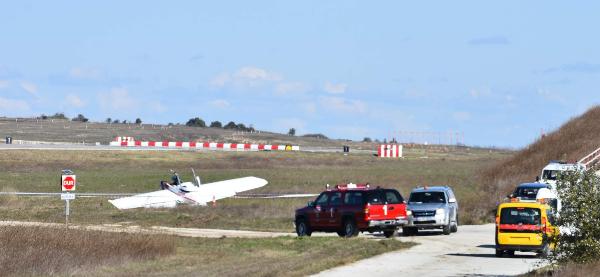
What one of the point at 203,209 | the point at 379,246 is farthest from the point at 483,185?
the point at 379,246

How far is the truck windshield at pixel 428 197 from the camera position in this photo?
142 ft

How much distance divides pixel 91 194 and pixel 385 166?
143 ft

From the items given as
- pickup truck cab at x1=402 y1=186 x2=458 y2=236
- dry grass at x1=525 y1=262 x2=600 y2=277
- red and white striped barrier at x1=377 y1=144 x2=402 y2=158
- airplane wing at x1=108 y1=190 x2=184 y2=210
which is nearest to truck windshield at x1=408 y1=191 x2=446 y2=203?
pickup truck cab at x1=402 y1=186 x2=458 y2=236

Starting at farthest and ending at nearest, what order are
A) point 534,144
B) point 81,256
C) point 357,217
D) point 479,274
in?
point 534,144 → point 357,217 → point 81,256 → point 479,274

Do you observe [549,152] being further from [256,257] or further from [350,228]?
[256,257]

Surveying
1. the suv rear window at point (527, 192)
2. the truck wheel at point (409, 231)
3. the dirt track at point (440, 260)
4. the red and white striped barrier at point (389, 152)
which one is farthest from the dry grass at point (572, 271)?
the red and white striped barrier at point (389, 152)

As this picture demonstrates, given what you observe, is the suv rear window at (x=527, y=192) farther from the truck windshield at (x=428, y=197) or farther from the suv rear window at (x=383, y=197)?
the suv rear window at (x=383, y=197)

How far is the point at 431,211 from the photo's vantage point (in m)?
42.1

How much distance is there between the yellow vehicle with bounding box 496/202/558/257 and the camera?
3228cm

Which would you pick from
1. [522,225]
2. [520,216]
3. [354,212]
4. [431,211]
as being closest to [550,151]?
[431,211]

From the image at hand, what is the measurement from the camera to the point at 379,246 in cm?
3494

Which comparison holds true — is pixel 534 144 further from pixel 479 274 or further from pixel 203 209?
pixel 479 274

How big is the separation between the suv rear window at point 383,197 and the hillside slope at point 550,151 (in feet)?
83.6

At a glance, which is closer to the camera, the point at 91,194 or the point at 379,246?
the point at 379,246
